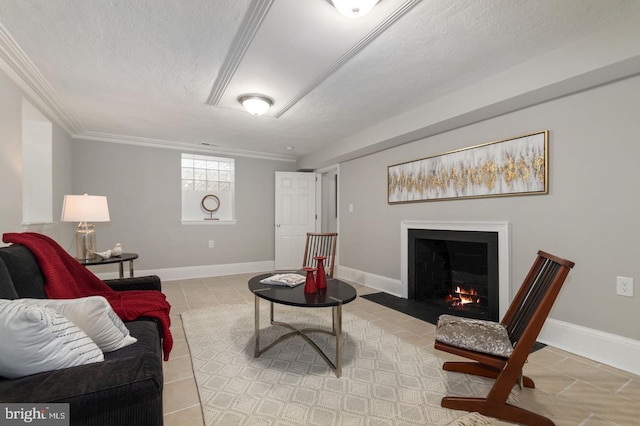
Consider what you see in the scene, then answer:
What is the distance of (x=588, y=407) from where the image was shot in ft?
5.36

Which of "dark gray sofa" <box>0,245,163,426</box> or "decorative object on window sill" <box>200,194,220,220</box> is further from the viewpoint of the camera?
"decorative object on window sill" <box>200,194,220,220</box>

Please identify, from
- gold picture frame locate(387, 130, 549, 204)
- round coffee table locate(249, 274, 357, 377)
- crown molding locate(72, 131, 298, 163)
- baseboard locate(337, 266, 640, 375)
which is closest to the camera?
round coffee table locate(249, 274, 357, 377)

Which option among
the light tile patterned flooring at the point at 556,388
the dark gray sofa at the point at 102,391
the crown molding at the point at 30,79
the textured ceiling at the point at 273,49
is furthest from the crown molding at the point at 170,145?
the dark gray sofa at the point at 102,391

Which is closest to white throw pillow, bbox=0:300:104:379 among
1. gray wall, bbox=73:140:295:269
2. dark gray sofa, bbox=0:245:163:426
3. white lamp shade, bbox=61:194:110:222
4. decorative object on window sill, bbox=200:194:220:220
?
dark gray sofa, bbox=0:245:163:426

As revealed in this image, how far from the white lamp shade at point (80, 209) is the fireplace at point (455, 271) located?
360cm

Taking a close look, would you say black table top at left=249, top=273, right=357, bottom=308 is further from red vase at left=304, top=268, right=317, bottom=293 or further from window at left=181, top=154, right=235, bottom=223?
window at left=181, top=154, right=235, bottom=223

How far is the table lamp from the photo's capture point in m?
2.94

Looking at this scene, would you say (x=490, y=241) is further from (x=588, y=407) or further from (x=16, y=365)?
(x=16, y=365)

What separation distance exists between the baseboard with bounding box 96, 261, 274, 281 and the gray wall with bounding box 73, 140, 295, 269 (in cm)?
8

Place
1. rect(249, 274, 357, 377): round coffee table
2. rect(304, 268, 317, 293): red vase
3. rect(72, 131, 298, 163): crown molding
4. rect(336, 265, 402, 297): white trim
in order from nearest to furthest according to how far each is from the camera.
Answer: rect(249, 274, 357, 377): round coffee table, rect(304, 268, 317, 293): red vase, rect(336, 265, 402, 297): white trim, rect(72, 131, 298, 163): crown molding

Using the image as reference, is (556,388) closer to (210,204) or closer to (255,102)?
(255,102)

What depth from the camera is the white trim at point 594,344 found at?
6.60ft

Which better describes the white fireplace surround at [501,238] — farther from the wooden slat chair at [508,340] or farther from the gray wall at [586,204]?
the wooden slat chair at [508,340]

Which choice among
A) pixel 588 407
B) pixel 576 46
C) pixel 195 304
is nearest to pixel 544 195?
pixel 576 46
